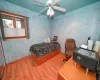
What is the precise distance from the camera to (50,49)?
2.60 metres

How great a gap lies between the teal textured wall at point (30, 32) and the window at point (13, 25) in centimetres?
18

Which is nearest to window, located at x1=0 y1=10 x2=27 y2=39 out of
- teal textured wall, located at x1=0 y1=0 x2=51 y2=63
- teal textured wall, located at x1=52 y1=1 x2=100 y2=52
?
teal textured wall, located at x1=0 y1=0 x2=51 y2=63

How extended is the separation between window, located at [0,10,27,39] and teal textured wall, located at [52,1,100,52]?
2053mm

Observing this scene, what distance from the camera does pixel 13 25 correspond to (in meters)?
2.21

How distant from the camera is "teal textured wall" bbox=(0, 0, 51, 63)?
2.07m

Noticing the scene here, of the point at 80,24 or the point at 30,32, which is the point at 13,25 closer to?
the point at 30,32

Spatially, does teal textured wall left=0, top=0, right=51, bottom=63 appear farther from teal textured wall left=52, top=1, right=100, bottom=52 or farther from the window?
teal textured wall left=52, top=1, right=100, bottom=52

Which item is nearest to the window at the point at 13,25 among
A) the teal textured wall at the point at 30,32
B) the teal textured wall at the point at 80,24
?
the teal textured wall at the point at 30,32

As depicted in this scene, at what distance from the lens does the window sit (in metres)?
2.01

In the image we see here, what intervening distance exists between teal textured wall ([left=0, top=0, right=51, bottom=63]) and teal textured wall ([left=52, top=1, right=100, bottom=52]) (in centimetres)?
90

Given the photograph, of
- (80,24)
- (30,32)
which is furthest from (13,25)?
(80,24)

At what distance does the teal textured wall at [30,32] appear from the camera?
2.07 metres

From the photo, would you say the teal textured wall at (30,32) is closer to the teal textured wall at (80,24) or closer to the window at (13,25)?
the window at (13,25)

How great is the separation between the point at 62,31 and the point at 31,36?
184 centimetres
